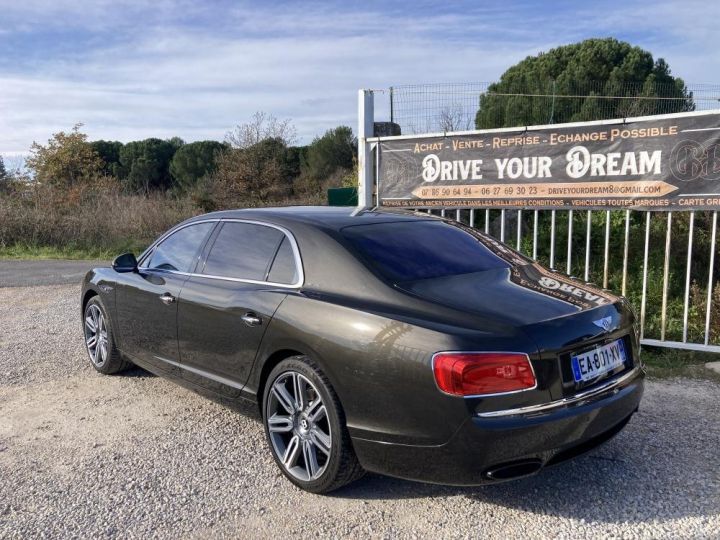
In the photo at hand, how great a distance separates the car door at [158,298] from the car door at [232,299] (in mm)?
160

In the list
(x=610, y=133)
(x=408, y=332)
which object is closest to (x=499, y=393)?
(x=408, y=332)

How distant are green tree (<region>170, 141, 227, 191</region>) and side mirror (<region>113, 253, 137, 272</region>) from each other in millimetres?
37220

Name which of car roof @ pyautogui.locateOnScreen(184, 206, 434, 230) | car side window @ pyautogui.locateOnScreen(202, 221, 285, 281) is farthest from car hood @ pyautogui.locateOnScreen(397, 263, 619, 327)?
car side window @ pyautogui.locateOnScreen(202, 221, 285, 281)

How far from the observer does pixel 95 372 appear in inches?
230

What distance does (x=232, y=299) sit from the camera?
156 inches

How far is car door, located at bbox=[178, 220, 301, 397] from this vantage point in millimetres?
3777

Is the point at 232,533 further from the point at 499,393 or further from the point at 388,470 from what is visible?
the point at 499,393

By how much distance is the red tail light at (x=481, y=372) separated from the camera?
2832 mm

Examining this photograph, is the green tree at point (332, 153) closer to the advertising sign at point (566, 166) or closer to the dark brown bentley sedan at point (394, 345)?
the advertising sign at point (566, 166)

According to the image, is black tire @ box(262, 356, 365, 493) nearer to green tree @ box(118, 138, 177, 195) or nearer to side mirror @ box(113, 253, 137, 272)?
side mirror @ box(113, 253, 137, 272)

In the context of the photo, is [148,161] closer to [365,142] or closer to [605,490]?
[365,142]

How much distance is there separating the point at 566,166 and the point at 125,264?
4.33 meters

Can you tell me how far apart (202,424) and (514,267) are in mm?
2382

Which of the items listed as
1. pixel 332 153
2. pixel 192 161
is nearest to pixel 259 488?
pixel 332 153
